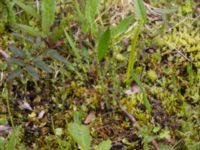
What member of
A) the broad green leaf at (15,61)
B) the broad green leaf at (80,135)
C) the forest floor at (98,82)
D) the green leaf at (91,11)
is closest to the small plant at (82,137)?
the broad green leaf at (80,135)

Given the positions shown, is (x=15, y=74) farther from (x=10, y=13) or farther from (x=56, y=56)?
(x=10, y=13)

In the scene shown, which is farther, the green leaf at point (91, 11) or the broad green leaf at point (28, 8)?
the broad green leaf at point (28, 8)

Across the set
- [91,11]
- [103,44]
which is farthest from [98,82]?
[91,11]

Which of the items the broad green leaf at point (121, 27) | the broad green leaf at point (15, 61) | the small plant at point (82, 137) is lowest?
the small plant at point (82, 137)

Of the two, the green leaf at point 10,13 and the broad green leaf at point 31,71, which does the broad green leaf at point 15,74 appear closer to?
the broad green leaf at point 31,71

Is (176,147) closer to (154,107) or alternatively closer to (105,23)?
(154,107)

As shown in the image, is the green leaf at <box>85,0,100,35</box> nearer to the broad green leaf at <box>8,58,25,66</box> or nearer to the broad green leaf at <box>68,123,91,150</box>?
the broad green leaf at <box>8,58,25,66</box>

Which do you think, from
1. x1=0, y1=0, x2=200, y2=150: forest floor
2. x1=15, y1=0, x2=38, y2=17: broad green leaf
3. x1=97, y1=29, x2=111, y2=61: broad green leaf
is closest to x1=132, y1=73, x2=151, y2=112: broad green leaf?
x1=0, y1=0, x2=200, y2=150: forest floor
